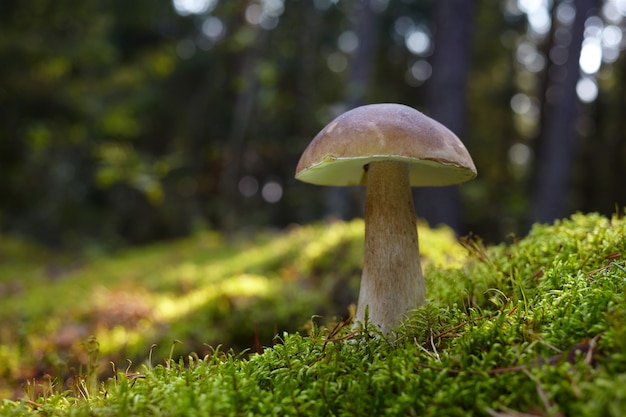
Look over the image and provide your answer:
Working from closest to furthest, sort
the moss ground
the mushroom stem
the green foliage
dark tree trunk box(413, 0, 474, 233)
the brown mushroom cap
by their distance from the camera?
1. the moss ground
2. the brown mushroom cap
3. the mushroom stem
4. the green foliage
5. dark tree trunk box(413, 0, 474, 233)

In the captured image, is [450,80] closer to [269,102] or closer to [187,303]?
[269,102]

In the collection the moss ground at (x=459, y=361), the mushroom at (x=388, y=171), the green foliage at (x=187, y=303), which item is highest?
the mushroom at (x=388, y=171)

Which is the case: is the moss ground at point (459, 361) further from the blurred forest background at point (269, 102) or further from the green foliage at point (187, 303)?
the blurred forest background at point (269, 102)

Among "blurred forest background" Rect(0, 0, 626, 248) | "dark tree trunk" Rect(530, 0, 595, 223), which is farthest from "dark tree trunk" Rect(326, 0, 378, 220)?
"dark tree trunk" Rect(530, 0, 595, 223)

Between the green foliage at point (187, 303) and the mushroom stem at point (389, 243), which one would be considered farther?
the green foliage at point (187, 303)

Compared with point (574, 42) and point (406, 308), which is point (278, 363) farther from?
point (574, 42)

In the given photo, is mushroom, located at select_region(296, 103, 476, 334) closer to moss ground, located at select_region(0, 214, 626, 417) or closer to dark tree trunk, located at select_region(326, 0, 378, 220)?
moss ground, located at select_region(0, 214, 626, 417)

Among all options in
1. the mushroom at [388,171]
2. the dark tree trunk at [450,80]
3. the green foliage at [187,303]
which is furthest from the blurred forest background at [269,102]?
the mushroom at [388,171]
